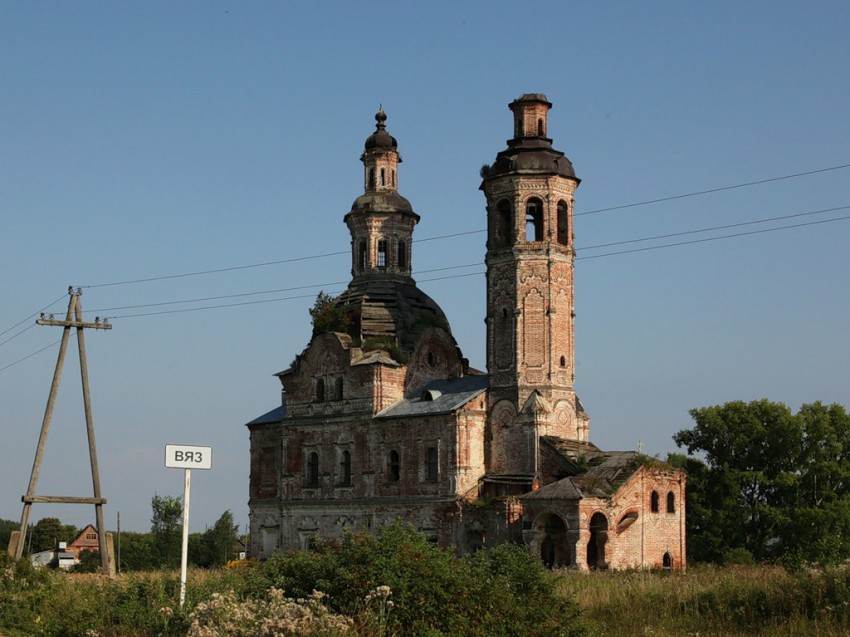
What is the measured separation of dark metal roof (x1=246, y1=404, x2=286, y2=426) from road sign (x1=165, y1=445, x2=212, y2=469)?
104 ft

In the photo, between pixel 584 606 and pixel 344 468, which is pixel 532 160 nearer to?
pixel 344 468

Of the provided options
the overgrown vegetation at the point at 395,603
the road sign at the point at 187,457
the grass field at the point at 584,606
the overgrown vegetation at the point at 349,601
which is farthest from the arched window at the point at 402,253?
the road sign at the point at 187,457

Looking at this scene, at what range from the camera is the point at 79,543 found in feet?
276

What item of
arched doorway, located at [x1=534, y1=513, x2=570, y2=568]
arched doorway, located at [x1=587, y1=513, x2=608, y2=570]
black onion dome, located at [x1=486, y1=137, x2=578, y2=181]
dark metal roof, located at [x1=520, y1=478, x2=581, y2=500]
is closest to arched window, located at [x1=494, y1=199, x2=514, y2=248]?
black onion dome, located at [x1=486, y1=137, x2=578, y2=181]

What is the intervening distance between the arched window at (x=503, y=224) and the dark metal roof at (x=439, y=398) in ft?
15.4

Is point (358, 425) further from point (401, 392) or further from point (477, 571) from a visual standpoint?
point (477, 571)

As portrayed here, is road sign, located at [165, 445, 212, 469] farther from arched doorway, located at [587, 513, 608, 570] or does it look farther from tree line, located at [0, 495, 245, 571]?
A: tree line, located at [0, 495, 245, 571]

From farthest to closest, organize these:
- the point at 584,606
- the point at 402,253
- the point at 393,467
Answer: the point at 402,253 < the point at 393,467 < the point at 584,606

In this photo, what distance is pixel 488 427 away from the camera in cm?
4156

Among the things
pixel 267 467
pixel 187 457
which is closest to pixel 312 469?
pixel 267 467

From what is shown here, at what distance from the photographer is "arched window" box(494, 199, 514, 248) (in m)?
42.1

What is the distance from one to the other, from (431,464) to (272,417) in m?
9.52

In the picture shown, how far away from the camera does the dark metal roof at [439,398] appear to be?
41844 mm

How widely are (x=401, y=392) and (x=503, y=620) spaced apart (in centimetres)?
2846
